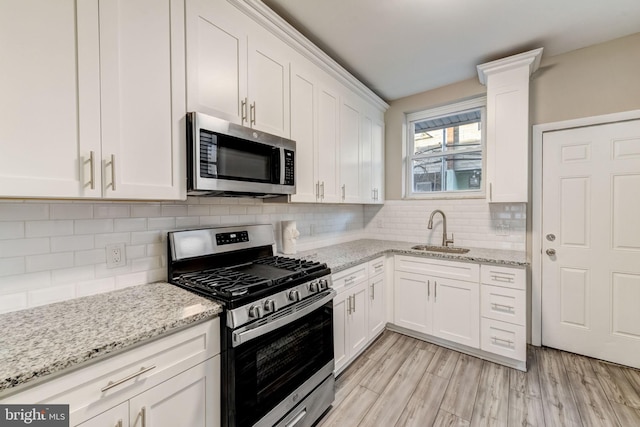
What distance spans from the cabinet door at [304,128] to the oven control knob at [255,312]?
90 centimetres

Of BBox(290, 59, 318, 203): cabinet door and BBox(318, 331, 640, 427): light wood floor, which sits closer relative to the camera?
BBox(318, 331, 640, 427): light wood floor

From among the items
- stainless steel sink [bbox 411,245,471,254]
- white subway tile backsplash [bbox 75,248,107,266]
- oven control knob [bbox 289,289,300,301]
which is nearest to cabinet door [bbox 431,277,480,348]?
stainless steel sink [bbox 411,245,471,254]

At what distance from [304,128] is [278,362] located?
63.8 inches

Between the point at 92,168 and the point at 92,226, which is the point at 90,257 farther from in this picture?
the point at 92,168

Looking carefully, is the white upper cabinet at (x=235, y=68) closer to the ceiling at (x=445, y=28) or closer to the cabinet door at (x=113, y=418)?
the ceiling at (x=445, y=28)

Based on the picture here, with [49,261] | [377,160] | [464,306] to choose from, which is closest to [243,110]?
[49,261]

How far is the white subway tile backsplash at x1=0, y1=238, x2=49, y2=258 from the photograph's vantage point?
1.11 meters

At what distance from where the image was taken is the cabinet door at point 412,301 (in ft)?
8.59

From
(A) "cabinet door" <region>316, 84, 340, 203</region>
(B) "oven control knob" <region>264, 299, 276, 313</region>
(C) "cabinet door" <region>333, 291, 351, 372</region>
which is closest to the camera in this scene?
(B) "oven control knob" <region>264, 299, 276, 313</region>

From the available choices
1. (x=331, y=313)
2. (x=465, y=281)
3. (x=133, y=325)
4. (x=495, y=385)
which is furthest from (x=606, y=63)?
(x=133, y=325)

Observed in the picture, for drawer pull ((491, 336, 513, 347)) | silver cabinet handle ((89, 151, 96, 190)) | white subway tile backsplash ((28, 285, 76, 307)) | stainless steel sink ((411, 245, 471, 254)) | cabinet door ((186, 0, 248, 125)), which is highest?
cabinet door ((186, 0, 248, 125))

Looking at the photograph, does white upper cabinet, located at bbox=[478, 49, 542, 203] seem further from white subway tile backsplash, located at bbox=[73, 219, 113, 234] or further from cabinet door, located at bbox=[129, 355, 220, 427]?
white subway tile backsplash, located at bbox=[73, 219, 113, 234]

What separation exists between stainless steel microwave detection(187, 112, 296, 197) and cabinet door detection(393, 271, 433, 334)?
1.59 meters

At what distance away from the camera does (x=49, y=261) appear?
3.96 feet
